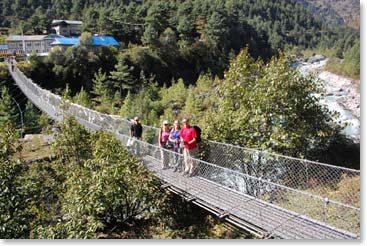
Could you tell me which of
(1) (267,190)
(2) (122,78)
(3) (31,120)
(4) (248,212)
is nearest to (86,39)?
(2) (122,78)

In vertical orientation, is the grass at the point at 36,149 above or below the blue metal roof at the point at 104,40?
below

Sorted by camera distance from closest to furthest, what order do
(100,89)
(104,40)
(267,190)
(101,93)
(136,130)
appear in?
1. (267,190)
2. (136,130)
3. (100,89)
4. (101,93)
5. (104,40)

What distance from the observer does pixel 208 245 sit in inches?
143

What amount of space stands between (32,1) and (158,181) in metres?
32.6

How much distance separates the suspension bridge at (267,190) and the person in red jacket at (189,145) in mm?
113

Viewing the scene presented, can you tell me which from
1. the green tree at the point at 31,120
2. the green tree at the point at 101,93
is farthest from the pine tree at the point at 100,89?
the green tree at the point at 31,120

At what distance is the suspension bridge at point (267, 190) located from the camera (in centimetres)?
357

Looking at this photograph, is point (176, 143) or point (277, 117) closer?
point (176, 143)

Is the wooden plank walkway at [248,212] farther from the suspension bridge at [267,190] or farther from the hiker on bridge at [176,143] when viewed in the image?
the hiker on bridge at [176,143]

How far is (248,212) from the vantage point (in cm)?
400

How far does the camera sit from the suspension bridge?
357 centimetres

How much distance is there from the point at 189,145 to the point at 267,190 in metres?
1.21

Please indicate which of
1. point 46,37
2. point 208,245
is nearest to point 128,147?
point 208,245

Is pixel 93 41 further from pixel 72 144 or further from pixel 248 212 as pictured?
pixel 248 212
